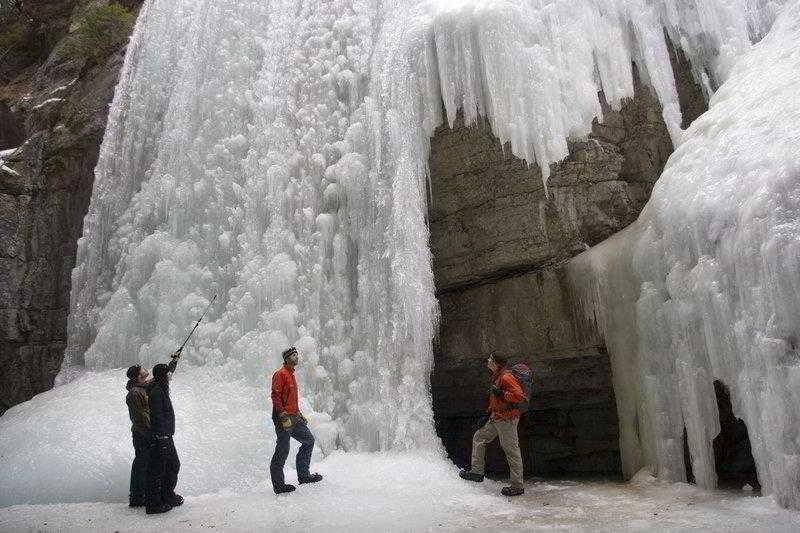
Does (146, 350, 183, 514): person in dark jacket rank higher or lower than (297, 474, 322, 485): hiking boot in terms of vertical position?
higher

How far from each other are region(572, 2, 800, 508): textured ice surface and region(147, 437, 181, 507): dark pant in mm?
4499

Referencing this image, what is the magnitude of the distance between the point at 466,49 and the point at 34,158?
799 centimetres

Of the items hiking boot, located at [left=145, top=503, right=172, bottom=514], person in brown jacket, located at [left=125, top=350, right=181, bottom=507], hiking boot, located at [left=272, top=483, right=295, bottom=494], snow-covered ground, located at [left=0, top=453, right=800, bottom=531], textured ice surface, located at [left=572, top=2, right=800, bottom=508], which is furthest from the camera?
hiking boot, located at [left=272, top=483, right=295, bottom=494]

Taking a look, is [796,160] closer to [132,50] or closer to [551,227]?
[551,227]

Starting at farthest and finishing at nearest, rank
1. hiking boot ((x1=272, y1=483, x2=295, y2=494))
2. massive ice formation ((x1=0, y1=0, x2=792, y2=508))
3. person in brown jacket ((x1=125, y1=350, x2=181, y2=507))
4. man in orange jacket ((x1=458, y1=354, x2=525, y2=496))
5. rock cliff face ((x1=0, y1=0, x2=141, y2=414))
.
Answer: rock cliff face ((x1=0, y1=0, x2=141, y2=414)) → massive ice formation ((x1=0, y1=0, x2=792, y2=508)) → man in orange jacket ((x1=458, y1=354, x2=525, y2=496)) → hiking boot ((x1=272, y1=483, x2=295, y2=494)) → person in brown jacket ((x1=125, y1=350, x2=181, y2=507))

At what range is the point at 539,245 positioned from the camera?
7.30 metres

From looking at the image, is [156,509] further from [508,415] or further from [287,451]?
[508,415]

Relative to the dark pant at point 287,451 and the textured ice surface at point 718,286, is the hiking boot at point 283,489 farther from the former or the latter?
the textured ice surface at point 718,286

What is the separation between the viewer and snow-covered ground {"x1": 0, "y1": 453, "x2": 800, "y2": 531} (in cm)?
432

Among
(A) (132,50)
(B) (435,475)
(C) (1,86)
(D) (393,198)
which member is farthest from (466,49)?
(C) (1,86)

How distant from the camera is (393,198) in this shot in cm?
759

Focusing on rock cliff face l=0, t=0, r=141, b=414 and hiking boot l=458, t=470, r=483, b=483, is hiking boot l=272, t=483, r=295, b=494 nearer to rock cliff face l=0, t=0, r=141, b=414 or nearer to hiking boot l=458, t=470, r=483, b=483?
hiking boot l=458, t=470, r=483, b=483

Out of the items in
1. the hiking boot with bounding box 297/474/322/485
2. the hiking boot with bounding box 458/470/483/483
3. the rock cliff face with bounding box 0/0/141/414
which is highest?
the rock cliff face with bounding box 0/0/141/414

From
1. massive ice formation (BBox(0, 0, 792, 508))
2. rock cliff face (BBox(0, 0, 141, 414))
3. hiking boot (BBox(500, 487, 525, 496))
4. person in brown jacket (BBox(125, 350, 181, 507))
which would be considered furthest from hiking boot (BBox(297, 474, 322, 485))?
rock cliff face (BBox(0, 0, 141, 414))
